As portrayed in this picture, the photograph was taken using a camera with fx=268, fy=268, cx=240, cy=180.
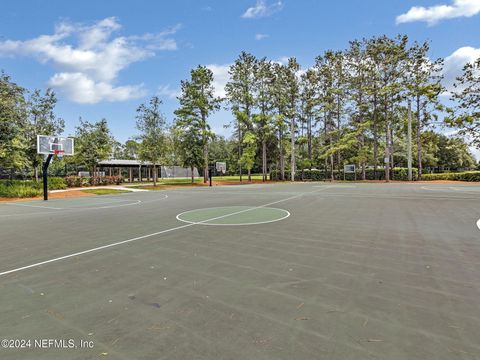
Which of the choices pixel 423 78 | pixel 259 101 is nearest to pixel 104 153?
pixel 259 101

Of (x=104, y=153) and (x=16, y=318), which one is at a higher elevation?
(x=104, y=153)

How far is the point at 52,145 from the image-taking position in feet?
58.6

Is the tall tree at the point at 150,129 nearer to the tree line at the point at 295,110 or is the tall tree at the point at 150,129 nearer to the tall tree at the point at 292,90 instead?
the tree line at the point at 295,110

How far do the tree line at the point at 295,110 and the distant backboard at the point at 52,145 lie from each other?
3.26 m

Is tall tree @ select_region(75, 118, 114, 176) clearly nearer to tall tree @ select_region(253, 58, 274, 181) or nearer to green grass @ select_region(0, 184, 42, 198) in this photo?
green grass @ select_region(0, 184, 42, 198)

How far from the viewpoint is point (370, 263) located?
4145 mm

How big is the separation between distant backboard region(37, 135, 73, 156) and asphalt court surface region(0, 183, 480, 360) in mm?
13729

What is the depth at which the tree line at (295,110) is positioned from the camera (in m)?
22.6

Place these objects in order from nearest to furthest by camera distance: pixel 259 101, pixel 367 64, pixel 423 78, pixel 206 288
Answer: pixel 206 288
pixel 423 78
pixel 367 64
pixel 259 101

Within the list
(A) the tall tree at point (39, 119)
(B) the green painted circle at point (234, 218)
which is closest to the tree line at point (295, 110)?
(A) the tall tree at point (39, 119)

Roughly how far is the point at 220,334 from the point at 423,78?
35127 mm

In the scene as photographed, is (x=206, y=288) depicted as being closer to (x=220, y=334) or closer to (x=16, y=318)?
(x=220, y=334)

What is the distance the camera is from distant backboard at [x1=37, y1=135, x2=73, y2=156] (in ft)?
57.2

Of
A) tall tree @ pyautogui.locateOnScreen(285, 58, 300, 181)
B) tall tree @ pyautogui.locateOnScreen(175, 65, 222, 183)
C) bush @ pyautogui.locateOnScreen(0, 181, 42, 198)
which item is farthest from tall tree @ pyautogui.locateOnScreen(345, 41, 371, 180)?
bush @ pyautogui.locateOnScreen(0, 181, 42, 198)
